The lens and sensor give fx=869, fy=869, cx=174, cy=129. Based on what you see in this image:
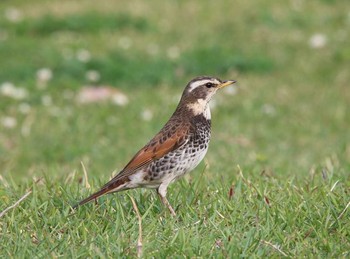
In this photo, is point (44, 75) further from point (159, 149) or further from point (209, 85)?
point (159, 149)

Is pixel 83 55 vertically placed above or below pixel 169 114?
above

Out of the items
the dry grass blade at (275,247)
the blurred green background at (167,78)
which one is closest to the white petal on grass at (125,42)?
the blurred green background at (167,78)

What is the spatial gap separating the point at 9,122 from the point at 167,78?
2.91 metres

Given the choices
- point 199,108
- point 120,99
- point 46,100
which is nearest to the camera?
point 199,108

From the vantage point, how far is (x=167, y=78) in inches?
537

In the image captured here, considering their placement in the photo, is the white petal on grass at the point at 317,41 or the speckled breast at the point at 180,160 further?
the white petal on grass at the point at 317,41

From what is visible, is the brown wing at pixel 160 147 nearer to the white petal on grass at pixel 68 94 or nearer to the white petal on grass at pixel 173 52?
the white petal on grass at pixel 68 94

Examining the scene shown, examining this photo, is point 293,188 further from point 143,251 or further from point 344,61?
point 344,61

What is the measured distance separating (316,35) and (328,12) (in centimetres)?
167

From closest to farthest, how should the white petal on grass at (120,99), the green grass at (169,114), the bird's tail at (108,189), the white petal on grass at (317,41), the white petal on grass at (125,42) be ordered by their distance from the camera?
the green grass at (169,114) → the bird's tail at (108,189) → the white petal on grass at (120,99) → the white petal on grass at (317,41) → the white petal on grass at (125,42)

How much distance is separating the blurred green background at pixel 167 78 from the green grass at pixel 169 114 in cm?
3

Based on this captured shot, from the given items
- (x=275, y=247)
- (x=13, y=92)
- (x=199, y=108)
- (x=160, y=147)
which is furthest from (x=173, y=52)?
(x=275, y=247)

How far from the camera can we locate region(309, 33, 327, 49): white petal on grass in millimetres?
14895

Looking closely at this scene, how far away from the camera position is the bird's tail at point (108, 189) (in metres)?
5.82
